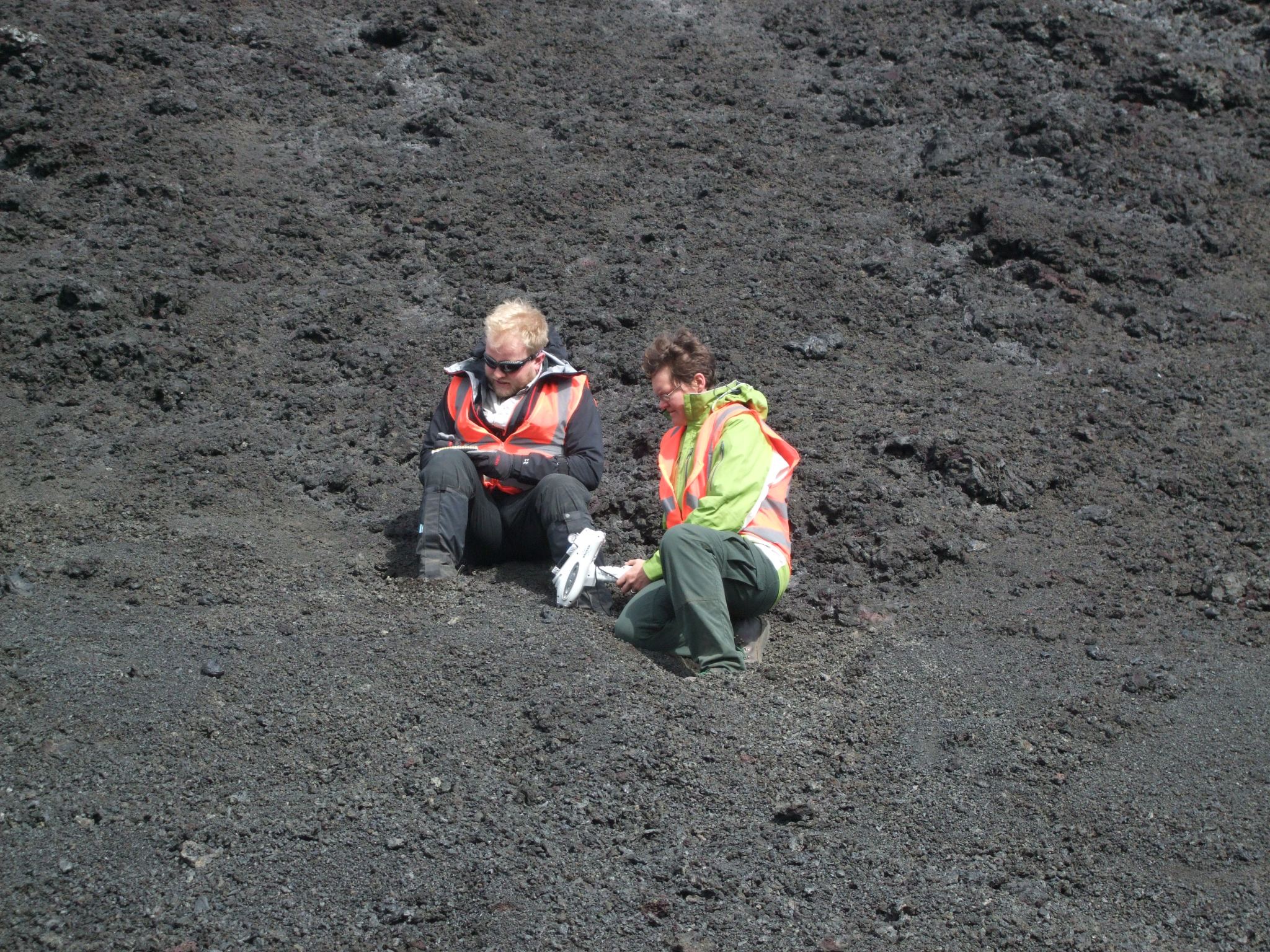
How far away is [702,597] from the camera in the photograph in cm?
433

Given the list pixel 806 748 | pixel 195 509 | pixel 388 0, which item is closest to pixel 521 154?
pixel 388 0

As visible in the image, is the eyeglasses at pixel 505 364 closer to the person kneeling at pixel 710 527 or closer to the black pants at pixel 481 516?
the black pants at pixel 481 516

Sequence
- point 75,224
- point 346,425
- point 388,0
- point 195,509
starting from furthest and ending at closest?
1. point 388,0
2. point 75,224
3. point 346,425
4. point 195,509

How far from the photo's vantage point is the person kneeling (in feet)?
14.4

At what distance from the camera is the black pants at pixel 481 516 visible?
5.00 meters

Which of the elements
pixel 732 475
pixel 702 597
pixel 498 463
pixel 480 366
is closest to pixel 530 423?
pixel 498 463

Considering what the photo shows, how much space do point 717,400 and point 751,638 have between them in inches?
39.0

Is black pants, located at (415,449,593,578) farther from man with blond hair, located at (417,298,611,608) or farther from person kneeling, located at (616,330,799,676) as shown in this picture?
person kneeling, located at (616,330,799,676)

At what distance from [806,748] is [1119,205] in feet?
20.9

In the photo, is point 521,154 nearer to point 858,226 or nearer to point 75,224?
point 858,226

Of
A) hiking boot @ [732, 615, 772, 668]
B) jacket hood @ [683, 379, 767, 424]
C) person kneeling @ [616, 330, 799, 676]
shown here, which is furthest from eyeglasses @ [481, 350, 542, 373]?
hiking boot @ [732, 615, 772, 668]

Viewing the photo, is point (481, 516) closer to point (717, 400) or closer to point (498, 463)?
point (498, 463)

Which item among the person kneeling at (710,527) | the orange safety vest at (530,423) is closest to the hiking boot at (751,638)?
the person kneeling at (710,527)

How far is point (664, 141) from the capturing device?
30.3 feet
